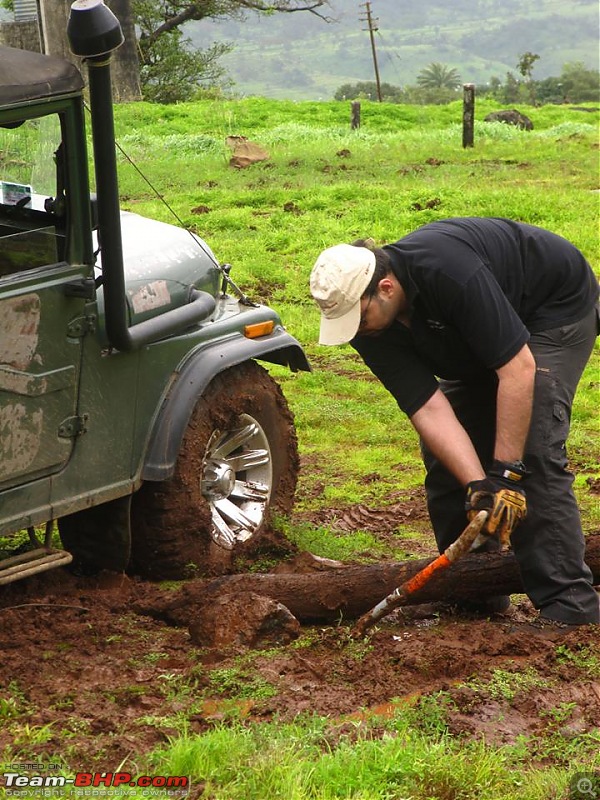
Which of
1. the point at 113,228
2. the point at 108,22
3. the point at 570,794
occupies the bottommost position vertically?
the point at 570,794

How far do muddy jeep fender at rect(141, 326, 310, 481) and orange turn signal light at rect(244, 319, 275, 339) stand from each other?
0.07 meters

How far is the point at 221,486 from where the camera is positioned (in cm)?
552

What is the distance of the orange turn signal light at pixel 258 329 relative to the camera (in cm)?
561

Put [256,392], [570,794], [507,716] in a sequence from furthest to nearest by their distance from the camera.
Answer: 1. [256,392]
2. [507,716]
3. [570,794]

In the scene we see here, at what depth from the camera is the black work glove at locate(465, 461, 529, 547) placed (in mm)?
4332

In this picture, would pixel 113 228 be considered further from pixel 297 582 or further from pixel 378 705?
pixel 378 705

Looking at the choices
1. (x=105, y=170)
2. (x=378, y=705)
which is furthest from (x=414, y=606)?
(x=105, y=170)

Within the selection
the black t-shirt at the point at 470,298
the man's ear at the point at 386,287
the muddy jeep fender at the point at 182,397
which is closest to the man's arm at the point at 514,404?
the black t-shirt at the point at 470,298

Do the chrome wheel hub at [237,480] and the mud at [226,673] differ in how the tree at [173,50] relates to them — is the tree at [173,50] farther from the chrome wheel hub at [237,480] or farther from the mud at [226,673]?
the mud at [226,673]

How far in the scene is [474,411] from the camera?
16.8ft

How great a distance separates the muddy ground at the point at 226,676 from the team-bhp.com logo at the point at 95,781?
0.07 metres

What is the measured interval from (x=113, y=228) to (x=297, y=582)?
1616 millimetres

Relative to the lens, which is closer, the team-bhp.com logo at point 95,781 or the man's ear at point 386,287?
the team-bhp.com logo at point 95,781

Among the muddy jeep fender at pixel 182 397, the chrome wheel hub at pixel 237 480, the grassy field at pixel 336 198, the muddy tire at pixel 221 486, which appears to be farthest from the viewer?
the grassy field at pixel 336 198
